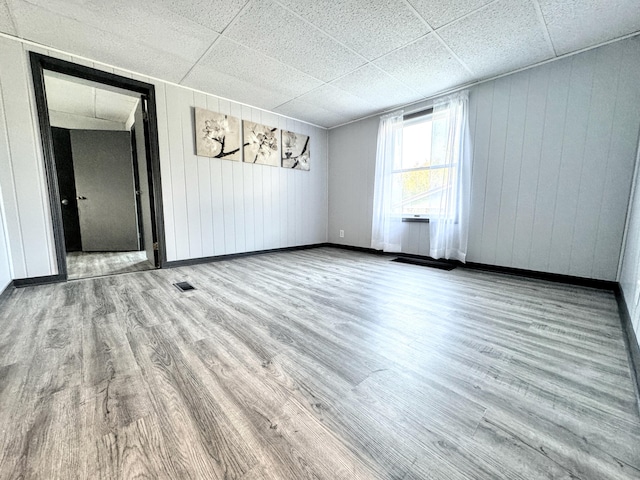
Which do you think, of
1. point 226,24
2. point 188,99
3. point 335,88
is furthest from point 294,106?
point 226,24

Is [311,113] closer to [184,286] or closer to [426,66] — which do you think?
[426,66]

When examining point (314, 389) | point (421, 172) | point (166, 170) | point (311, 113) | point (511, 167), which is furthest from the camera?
point (311, 113)

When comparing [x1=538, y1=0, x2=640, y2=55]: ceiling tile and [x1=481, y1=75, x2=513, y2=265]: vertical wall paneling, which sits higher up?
[x1=538, y1=0, x2=640, y2=55]: ceiling tile

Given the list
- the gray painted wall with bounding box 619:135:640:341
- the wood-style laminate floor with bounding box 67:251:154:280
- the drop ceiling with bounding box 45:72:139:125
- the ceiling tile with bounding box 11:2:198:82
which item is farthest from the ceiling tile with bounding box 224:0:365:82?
the wood-style laminate floor with bounding box 67:251:154:280

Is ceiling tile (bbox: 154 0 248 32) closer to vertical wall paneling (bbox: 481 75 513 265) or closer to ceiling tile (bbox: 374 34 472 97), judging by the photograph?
ceiling tile (bbox: 374 34 472 97)

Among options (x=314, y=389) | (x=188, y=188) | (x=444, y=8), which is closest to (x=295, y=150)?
(x=188, y=188)

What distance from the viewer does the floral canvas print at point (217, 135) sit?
3283 mm

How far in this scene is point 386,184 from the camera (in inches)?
153

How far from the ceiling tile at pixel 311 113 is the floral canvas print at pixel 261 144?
0.38 m

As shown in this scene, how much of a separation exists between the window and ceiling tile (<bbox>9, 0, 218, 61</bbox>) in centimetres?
277

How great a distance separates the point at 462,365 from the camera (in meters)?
1.21

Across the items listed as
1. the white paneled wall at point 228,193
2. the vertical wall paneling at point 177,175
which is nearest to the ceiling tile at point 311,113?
the white paneled wall at point 228,193

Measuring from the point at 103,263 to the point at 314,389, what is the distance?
3851mm

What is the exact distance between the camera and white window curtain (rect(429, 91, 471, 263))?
3059 millimetres
